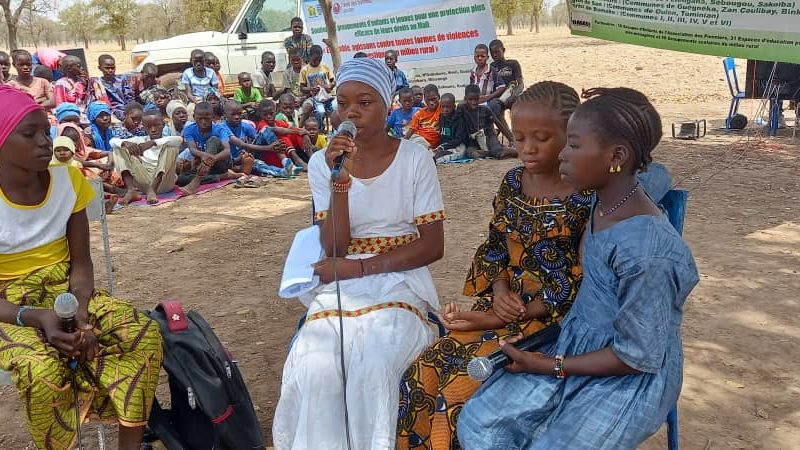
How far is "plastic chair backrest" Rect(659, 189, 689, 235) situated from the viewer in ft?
7.73

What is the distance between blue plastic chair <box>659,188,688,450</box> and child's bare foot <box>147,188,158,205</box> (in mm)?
6400

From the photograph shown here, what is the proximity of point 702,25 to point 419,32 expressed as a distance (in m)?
7.87

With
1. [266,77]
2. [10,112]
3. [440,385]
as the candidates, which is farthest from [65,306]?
[266,77]

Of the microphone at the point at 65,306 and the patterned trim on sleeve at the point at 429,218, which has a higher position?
the patterned trim on sleeve at the point at 429,218

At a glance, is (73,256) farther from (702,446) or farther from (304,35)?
(304,35)

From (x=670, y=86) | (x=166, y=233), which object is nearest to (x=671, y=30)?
(x=166, y=233)

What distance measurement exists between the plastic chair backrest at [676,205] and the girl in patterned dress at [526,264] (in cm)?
27

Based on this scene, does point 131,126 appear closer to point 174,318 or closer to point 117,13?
point 174,318

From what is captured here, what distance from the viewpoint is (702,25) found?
13.3ft

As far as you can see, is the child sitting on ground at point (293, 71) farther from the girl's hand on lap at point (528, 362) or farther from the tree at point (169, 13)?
the tree at point (169, 13)

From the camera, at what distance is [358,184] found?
9.24 ft

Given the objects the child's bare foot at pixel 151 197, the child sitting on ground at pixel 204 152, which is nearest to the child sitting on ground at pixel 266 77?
the child sitting on ground at pixel 204 152

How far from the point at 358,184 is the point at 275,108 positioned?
24.3 ft

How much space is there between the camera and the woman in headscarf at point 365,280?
2449 mm
